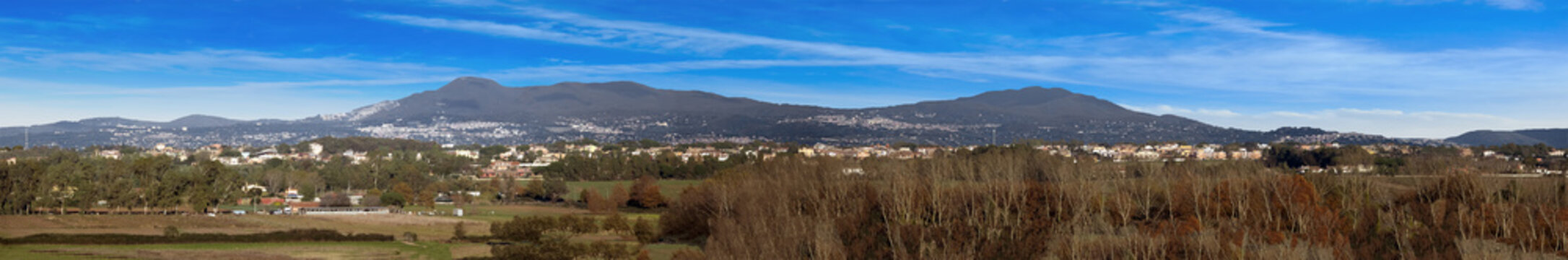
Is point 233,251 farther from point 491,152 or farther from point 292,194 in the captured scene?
point 491,152

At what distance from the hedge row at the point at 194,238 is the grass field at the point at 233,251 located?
26.0 inches

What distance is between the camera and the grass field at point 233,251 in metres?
35.3

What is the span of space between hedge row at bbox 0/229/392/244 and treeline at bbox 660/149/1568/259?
13520 mm

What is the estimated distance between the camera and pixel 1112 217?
41188 mm

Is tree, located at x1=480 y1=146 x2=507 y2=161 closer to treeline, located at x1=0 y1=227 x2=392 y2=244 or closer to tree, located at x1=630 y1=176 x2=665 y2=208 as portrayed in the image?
tree, located at x1=630 y1=176 x2=665 y2=208

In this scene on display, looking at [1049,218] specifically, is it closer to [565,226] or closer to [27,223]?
[565,226]

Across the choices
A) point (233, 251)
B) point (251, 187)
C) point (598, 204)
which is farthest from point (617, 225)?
point (251, 187)

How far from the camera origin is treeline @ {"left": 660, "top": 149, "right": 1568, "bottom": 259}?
29.0 meters

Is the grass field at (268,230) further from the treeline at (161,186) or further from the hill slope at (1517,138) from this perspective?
the hill slope at (1517,138)

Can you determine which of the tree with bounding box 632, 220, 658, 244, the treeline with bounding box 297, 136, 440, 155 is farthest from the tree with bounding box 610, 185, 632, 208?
the treeline with bounding box 297, 136, 440, 155

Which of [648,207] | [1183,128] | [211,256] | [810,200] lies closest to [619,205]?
[648,207]

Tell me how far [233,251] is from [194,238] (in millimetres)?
4896

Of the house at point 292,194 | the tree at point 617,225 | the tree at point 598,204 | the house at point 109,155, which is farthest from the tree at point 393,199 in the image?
the house at point 109,155

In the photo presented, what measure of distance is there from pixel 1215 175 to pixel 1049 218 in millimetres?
15596
